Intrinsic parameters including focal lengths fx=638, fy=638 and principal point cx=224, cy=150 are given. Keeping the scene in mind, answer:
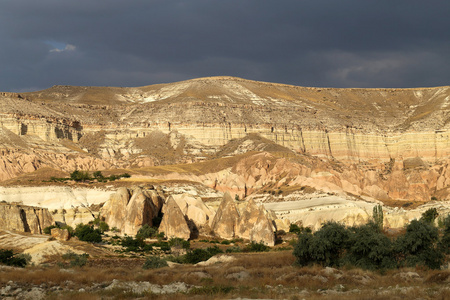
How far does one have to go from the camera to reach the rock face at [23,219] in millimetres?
73062

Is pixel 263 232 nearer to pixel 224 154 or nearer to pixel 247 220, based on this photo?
pixel 247 220

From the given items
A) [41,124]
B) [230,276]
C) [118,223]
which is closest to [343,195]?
[118,223]

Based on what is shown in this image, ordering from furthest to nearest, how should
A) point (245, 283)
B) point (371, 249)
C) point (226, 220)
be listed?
1. point (226, 220)
2. point (371, 249)
3. point (245, 283)

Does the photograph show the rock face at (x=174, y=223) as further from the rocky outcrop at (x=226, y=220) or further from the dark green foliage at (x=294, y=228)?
the dark green foliage at (x=294, y=228)

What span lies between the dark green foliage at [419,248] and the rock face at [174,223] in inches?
1469

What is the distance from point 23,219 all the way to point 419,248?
49.1 meters

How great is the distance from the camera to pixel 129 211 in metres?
80.2

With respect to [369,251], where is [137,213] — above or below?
below

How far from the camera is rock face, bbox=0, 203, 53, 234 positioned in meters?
73.1

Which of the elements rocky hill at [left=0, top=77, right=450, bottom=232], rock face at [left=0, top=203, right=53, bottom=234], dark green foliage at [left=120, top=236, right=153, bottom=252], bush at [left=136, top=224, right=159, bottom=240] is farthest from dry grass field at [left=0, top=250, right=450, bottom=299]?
rocky hill at [left=0, top=77, right=450, bottom=232]

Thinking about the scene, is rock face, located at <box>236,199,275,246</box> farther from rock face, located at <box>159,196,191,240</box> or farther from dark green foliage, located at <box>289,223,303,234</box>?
dark green foliage, located at <box>289,223,303,234</box>

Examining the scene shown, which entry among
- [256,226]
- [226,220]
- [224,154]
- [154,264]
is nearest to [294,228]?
[226,220]

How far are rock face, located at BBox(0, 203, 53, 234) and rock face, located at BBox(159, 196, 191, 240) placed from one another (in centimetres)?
1425

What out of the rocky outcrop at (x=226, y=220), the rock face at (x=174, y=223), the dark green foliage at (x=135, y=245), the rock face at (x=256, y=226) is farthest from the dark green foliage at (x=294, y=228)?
the dark green foliage at (x=135, y=245)
